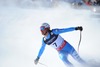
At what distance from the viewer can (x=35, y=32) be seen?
16.4 metres

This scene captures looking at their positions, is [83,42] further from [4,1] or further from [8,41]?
[4,1]

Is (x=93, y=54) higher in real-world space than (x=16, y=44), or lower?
higher

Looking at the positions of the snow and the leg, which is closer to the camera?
the leg

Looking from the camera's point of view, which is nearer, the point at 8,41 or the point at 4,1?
the point at 8,41

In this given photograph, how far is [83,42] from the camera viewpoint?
12891 mm

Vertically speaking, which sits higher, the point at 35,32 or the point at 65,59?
the point at 65,59

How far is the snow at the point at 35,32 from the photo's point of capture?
10.9 meters

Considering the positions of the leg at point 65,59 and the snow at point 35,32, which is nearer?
the leg at point 65,59

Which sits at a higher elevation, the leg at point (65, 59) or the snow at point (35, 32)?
the leg at point (65, 59)

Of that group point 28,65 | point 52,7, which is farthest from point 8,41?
point 52,7

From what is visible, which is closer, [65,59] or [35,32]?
[65,59]

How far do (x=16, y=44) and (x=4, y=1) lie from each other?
1371 cm

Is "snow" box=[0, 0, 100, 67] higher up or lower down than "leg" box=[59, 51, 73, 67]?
lower down

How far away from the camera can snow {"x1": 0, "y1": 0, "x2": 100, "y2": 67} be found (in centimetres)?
1088
